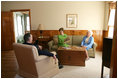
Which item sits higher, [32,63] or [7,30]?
[7,30]

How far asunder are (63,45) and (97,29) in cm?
218

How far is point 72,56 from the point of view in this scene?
9.91ft

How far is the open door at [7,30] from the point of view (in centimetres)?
486

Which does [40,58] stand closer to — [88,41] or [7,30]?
[88,41]

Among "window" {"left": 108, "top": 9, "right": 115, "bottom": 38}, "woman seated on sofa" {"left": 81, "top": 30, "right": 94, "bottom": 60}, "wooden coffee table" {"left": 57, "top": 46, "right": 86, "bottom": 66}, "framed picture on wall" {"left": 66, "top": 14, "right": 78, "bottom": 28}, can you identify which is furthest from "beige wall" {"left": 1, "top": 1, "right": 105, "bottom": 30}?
"wooden coffee table" {"left": 57, "top": 46, "right": 86, "bottom": 66}

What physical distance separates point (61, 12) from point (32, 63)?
10.6 feet

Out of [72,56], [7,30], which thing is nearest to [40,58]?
[72,56]

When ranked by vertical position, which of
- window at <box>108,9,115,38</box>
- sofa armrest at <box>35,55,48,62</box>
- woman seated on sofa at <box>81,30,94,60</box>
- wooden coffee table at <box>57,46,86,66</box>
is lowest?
wooden coffee table at <box>57,46,86,66</box>

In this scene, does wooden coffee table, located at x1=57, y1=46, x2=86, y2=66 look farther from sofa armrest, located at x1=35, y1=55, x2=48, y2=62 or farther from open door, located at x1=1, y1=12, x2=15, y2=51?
open door, located at x1=1, y1=12, x2=15, y2=51

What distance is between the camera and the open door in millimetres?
4863

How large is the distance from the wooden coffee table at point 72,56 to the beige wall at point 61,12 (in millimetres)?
2050

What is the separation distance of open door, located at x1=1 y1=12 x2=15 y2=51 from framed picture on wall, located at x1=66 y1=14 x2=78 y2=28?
2.65 meters

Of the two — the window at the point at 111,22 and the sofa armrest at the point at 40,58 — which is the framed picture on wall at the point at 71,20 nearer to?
the window at the point at 111,22

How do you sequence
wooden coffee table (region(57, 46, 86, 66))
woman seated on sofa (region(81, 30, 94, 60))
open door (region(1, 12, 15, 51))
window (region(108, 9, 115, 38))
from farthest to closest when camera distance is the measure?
open door (region(1, 12, 15, 51)) → window (region(108, 9, 115, 38)) → woman seated on sofa (region(81, 30, 94, 60)) → wooden coffee table (region(57, 46, 86, 66))
